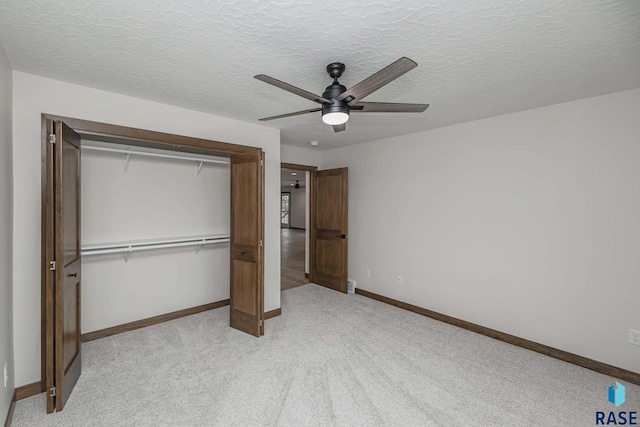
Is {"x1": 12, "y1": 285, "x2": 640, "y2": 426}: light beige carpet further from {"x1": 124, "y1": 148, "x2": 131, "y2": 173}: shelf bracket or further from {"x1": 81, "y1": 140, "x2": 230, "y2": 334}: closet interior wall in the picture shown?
{"x1": 124, "y1": 148, "x2": 131, "y2": 173}: shelf bracket

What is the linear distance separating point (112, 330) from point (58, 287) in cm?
147

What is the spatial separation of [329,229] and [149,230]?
9.07ft

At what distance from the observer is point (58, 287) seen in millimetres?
2055

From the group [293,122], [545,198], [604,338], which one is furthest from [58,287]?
[604,338]

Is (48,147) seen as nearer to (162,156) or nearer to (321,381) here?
(162,156)

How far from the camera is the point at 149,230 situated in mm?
3492

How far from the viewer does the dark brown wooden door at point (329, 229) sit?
4941mm

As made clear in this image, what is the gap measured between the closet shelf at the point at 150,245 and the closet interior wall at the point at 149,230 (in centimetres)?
9

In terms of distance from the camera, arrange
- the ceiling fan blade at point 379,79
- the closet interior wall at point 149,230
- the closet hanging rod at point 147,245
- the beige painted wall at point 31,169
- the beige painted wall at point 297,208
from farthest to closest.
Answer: the beige painted wall at point 297,208 < the closet interior wall at point 149,230 < the closet hanging rod at point 147,245 < the beige painted wall at point 31,169 < the ceiling fan blade at point 379,79

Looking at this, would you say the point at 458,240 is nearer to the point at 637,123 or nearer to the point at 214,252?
the point at 637,123

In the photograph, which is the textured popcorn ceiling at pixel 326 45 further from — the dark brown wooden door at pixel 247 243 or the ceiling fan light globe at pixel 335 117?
the dark brown wooden door at pixel 247 243

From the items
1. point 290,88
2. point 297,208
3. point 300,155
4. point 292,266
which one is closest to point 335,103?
point 290,88

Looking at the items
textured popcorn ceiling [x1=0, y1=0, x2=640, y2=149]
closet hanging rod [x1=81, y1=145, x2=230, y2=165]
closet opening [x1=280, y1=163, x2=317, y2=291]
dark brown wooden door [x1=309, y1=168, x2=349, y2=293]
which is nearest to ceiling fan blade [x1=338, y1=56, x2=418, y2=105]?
textured popcorn ceiling [x1=0, y1=0, x2=640, y2=149]

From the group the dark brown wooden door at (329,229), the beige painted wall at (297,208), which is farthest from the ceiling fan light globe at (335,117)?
the beige painted wall at (297,208)
